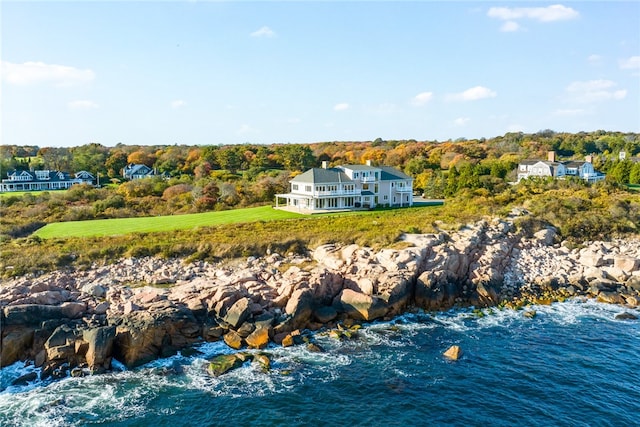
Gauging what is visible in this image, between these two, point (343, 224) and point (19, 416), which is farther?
point (343, 224)

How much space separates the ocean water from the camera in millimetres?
17641

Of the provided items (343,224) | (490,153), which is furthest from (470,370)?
(490,153)

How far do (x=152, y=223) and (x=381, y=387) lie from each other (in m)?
29.3

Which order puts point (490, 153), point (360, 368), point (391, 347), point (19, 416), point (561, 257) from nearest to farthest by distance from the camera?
1. point (19, 416)
2. point (360, 368)
3. point (391, 347)
4. point (561, 257)
5. point (490, 153)

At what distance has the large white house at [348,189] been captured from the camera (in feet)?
163

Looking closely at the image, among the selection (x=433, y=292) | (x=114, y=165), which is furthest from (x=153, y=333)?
(x=114, y=165)

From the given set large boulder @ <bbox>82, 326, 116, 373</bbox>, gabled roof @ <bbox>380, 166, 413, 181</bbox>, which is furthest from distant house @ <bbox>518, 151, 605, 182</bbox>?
large boulder @ <bbox>82, 326, 116, 373</bbox>

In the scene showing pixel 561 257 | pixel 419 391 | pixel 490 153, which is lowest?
pixel 419 391

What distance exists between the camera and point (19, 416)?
691 inches

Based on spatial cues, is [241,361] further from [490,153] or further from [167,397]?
[490,153]

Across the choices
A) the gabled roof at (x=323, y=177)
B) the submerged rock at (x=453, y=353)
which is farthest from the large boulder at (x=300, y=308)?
the gabled roof at (x=323, y=177)

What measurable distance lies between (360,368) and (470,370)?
4.85 meters

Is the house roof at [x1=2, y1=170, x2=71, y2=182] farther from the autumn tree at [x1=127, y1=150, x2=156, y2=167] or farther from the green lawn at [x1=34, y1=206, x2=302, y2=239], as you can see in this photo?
the green lawn at [x1=34, y1=206, x2=302, y2=239]

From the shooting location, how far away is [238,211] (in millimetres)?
49594
